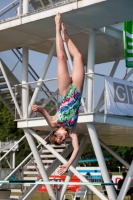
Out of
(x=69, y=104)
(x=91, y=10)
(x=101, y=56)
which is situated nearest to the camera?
(x=69, y=104)

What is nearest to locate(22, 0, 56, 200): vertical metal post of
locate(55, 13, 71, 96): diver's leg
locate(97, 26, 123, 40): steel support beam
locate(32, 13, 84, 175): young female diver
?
locate(97, 26, 123, 40): steel support beam

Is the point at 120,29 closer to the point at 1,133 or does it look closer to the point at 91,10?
the point at 91,10

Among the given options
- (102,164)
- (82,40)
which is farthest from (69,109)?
(82,40)

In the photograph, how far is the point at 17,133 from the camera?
242 ft

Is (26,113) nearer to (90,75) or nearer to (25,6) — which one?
(90,75)

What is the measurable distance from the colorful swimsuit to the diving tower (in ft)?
23.9

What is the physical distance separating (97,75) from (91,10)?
246 centimetres

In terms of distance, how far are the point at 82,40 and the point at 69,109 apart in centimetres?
1126

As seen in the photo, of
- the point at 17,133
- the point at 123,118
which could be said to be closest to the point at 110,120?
the point at 123,118

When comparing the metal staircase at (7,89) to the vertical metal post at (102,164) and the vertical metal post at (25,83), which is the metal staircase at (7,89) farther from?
the vertical metal post at (102,164)

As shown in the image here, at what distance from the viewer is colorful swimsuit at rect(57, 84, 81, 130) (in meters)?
9.18

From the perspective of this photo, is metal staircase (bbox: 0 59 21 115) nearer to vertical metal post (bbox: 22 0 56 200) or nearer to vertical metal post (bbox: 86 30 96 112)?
vertical metal post (bbox: 22 0 56 200)

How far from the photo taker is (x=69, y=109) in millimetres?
9281

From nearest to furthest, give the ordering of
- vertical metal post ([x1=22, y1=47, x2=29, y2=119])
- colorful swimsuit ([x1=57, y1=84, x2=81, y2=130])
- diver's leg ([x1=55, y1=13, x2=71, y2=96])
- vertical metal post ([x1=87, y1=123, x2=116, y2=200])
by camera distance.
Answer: diver's leg ([x1=55, y1=13, x2=71, y2=96])
colorful swimsuit ([x1=57, y1=84, x2=81, y2=130])
vertical metal post ([x1=87, y1=123, x2=116, y2=200])
vertical metal post ([x1=22, y1=47, x2=29, y2=119])
